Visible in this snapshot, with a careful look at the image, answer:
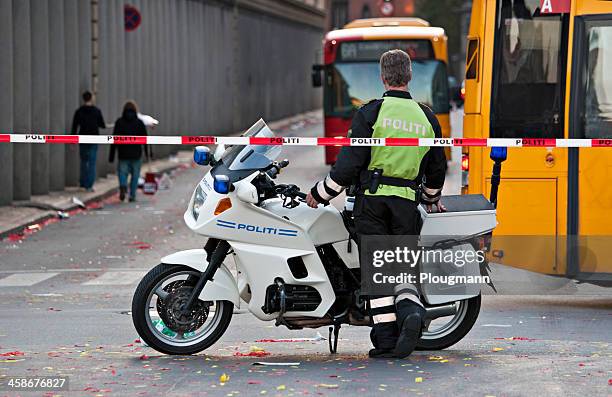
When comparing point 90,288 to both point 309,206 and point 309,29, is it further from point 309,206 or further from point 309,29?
point 309,29

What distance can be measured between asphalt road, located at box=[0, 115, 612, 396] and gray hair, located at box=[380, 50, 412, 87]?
158 cm

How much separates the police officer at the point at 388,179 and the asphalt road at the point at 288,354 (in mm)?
281

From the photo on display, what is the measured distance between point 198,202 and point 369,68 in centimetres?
2070

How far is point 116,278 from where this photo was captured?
1398cm

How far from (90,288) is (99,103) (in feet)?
49.8

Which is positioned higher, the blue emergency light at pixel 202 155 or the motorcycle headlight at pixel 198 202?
the blue emergency light at pixel 202 155

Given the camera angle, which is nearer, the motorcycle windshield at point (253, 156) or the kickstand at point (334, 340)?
the motorcycle windshield at point (253, 156)

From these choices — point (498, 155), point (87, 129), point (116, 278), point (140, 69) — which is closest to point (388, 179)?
point (498, 155)

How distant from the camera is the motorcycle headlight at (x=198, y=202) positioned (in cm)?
830

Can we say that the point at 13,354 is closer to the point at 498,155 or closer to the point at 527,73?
the point at 498,155

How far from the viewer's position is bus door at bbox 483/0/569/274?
37.6 ft

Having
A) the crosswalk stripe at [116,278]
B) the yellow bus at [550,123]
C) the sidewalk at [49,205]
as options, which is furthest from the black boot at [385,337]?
the sidewalk at [49,205]

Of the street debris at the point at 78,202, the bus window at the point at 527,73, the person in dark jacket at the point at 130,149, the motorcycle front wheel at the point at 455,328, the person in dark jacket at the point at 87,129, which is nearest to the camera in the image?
the motorcycle front wheel at the point at 455,328

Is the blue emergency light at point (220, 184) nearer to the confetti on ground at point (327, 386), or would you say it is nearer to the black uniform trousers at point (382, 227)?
the black uniform trousers at point (382, 227)
